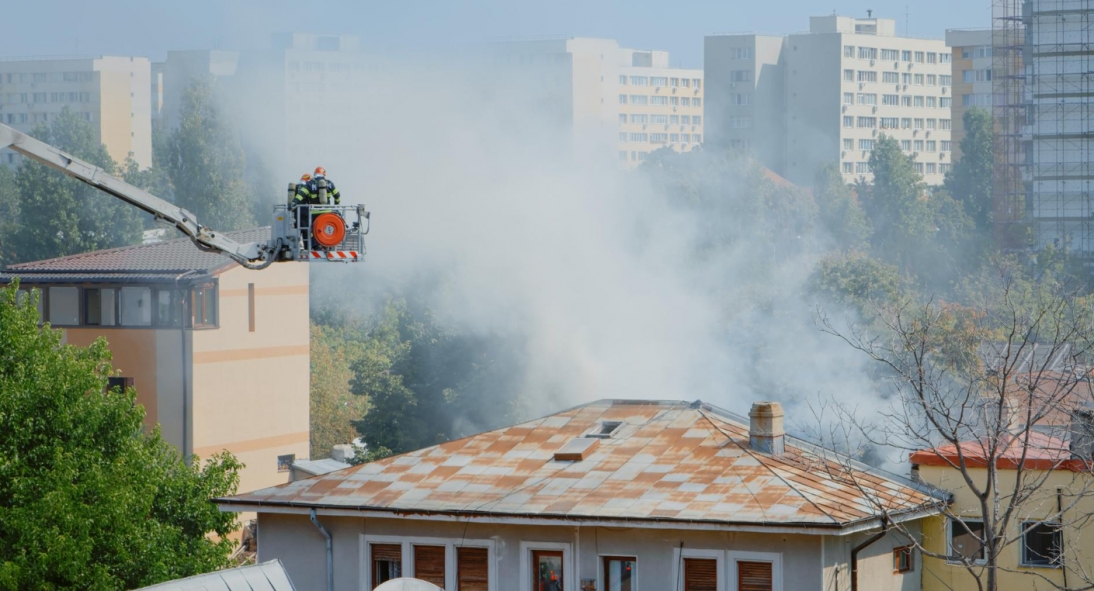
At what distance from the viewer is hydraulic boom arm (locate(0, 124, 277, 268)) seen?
65.8ft

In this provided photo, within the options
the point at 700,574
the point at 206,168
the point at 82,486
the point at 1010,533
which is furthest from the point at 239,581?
the point at 206,168

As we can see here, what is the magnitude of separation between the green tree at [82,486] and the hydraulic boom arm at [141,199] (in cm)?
855

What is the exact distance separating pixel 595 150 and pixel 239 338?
5974cm

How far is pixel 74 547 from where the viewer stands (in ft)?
87.2

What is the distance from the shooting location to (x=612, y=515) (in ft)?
78.0

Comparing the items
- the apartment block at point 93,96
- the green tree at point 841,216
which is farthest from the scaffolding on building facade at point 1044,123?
the apartment block at point 93,96

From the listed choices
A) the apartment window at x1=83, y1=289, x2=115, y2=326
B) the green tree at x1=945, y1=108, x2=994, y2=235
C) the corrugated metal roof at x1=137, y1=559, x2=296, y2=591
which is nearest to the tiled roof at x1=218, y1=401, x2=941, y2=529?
the corrugated metal roof at x1=137, y1=559, x2=296, y2=591

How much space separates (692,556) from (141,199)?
31.9ft

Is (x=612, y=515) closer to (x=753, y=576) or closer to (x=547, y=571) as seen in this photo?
(x=547, y=571)

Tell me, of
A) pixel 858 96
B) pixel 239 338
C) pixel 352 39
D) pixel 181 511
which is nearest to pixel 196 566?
pixel 181 511

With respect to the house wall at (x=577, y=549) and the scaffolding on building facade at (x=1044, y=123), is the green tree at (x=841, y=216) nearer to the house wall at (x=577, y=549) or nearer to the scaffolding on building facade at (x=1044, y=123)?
the scaffolding on building facade at (x=1044, y=123)

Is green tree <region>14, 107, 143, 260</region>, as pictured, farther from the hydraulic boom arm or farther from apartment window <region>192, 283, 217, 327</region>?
the hydraulic boom arm

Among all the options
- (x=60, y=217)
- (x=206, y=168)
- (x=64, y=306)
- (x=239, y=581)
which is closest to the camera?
(x=239, y=581)

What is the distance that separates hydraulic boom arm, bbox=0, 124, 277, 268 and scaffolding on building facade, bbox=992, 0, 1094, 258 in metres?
66.9
